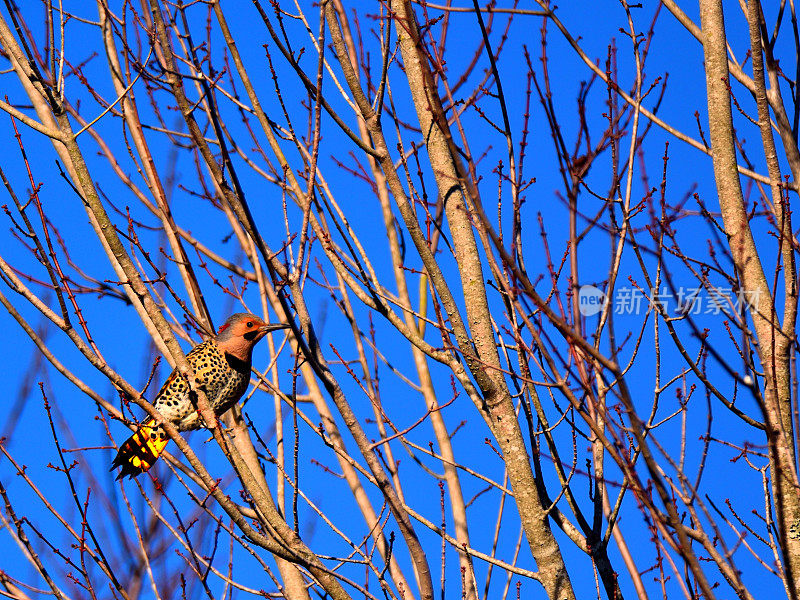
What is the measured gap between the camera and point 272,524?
315 centimetres

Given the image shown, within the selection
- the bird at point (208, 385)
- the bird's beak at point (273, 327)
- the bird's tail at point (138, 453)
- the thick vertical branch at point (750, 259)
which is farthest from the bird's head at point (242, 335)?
the thick vertical branch at point (750, 259)

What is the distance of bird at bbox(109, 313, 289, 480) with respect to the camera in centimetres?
423

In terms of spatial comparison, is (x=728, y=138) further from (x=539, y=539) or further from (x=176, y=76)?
(x=176, y=76)

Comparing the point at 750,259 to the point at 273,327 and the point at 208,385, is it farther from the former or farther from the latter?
the point at 208,385

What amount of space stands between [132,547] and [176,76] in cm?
214

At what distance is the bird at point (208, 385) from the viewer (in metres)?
4.23

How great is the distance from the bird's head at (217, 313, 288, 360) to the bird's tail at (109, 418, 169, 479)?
915 mm

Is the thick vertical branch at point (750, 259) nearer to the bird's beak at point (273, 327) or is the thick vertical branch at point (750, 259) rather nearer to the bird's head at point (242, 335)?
the bird's beak at point (273, 327)

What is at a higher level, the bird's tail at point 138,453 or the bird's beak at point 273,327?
the bird's beak at point 273,327

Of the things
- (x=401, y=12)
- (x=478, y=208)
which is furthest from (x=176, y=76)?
(x=478, y=208)

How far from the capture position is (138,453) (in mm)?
4238

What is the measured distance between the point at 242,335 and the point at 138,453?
113cm

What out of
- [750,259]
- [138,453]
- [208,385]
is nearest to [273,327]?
[208,385]

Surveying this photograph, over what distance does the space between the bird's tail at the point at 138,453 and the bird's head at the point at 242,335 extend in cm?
92
